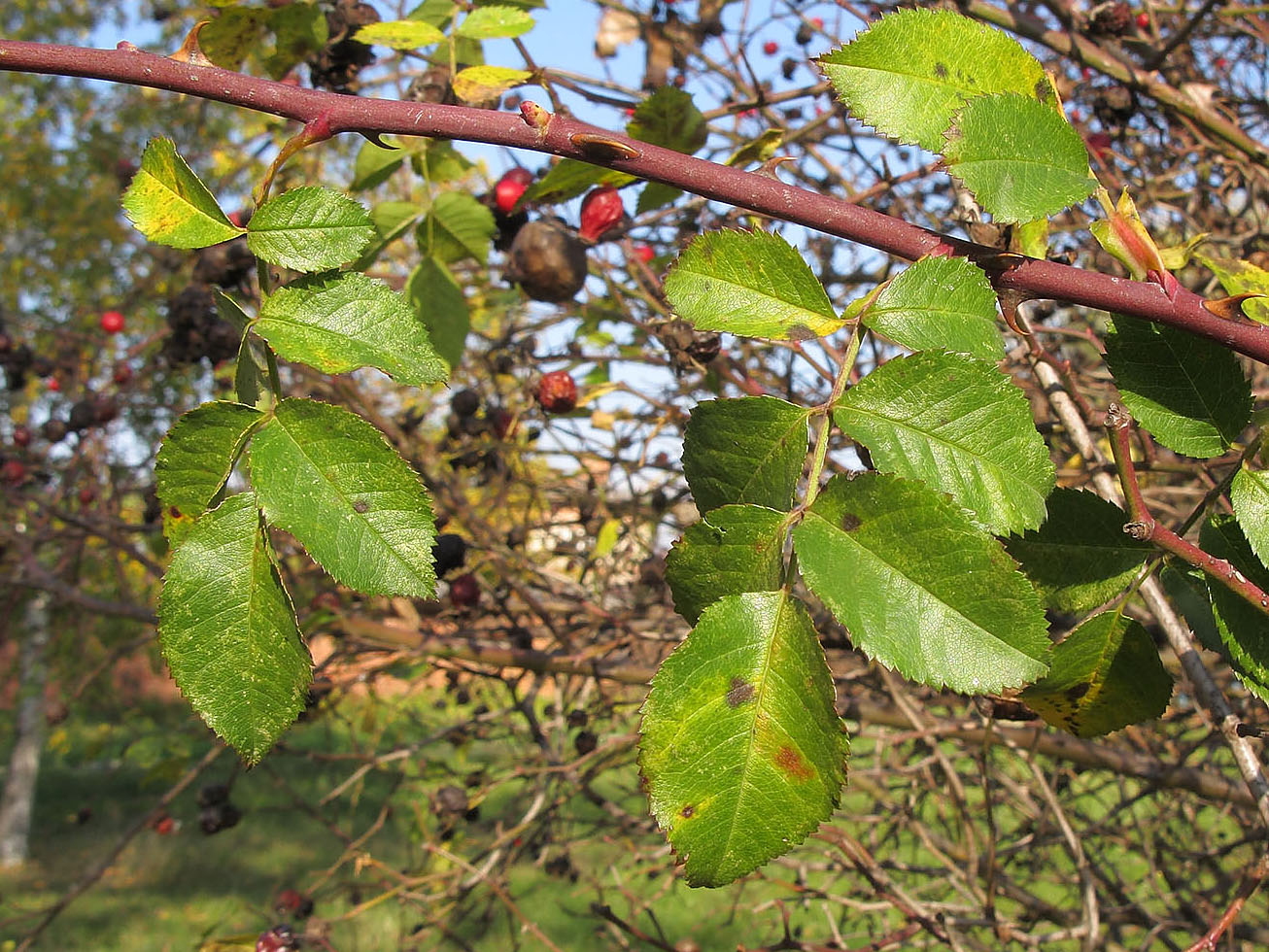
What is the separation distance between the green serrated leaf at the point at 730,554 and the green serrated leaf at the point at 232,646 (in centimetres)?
24

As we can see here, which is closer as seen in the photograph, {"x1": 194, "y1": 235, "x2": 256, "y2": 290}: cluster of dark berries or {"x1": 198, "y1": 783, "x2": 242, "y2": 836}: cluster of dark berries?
{"x1": 194, "y1": 235, "x2": 256, "y2": 290}: cluster of dark berries

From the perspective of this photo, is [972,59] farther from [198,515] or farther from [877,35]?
[198,515]

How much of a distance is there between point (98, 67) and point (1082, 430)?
0.91 metres

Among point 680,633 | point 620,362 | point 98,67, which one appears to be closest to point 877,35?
point 98,67

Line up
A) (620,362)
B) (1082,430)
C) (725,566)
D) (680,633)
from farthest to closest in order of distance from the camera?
1. (620,362)
2. (680,633)
3. (1082,430)
4. (725,566)

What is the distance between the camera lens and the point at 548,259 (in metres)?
1.29

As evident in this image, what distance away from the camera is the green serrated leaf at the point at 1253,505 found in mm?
579

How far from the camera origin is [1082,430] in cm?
96

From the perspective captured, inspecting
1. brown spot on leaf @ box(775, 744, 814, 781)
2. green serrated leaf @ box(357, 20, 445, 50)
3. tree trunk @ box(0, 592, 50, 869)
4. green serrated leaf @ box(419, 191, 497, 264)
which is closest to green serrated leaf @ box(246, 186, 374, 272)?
brown spot on leaf @ box(775, 744, 814, 781)

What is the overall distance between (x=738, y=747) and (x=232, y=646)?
1.00 feet

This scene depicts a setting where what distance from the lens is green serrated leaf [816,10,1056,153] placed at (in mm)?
607

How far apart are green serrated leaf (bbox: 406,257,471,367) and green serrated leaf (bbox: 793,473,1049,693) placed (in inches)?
32.2

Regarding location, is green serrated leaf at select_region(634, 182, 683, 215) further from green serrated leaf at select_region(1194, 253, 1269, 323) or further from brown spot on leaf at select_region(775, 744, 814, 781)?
brown spot on leaf at select_region(775, 744, 814, 781)

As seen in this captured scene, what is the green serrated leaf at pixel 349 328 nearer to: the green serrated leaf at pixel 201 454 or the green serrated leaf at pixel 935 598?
the green serrated leaf at pixel 201 454
